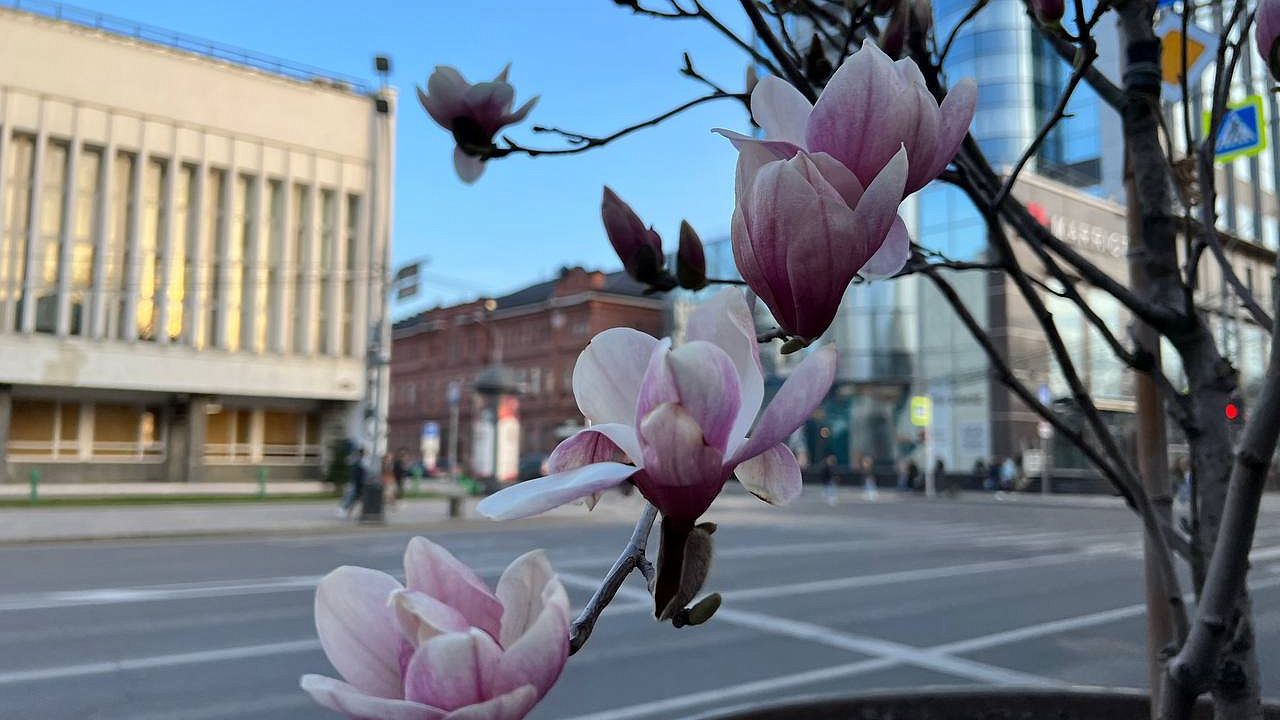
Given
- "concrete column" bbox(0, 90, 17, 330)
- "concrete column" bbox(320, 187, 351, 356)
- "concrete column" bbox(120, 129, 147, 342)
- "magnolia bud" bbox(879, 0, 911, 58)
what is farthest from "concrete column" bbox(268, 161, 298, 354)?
"magnolia bud" bbox(879, 0, 911, 58)

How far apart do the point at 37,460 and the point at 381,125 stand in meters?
15.4

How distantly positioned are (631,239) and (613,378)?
0.52 meters

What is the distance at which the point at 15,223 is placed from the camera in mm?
27641

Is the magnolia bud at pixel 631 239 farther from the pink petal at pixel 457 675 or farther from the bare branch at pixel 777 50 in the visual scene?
the pink petal at pixel 457 675

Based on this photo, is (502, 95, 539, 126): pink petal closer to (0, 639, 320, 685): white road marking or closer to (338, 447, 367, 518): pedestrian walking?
(0, 639, 320, 685): white road marking

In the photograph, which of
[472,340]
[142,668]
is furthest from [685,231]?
[472,340]

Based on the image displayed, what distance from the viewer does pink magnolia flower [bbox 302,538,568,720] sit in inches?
16.1

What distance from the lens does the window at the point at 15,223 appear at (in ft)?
88.9

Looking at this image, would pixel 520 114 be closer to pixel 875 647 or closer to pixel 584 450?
pixel 584 450

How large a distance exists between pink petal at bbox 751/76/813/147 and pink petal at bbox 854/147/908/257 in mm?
94

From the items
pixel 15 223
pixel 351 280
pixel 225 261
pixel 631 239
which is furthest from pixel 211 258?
pixel 631 239

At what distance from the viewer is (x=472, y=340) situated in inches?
2391

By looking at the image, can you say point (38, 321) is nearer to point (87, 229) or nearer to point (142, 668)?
point (87, 229)

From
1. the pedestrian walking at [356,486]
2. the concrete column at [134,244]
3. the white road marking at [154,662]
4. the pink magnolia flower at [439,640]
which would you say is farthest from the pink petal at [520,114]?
the concrete column at [134,244]
